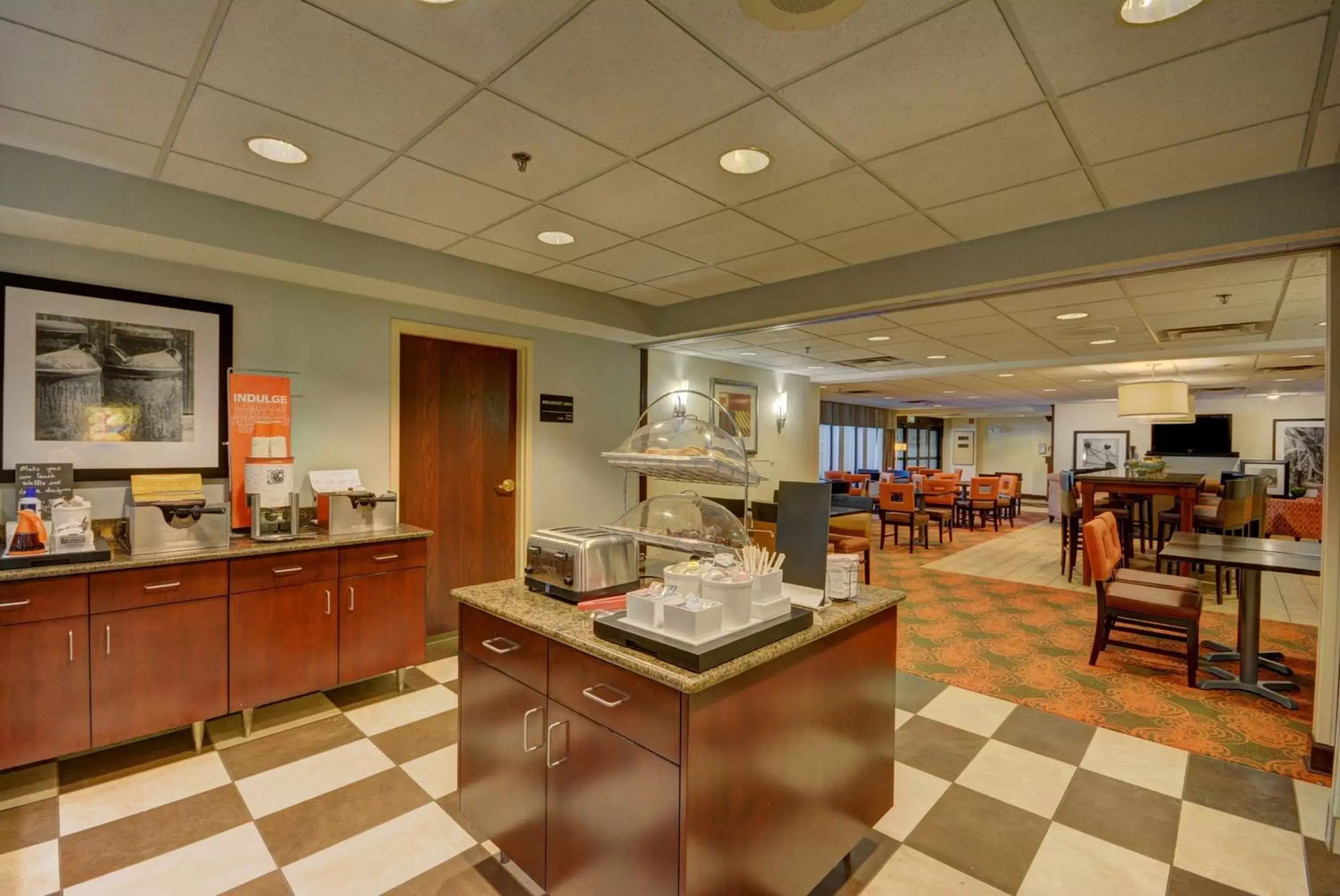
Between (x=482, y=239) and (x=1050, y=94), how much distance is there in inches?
111

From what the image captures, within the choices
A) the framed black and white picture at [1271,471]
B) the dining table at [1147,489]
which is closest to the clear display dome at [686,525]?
the dining table at [1147,489]

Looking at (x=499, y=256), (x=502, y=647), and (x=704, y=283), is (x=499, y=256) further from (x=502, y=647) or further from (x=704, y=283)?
(x=502, y=647)

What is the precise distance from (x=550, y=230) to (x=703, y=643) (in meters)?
2.62

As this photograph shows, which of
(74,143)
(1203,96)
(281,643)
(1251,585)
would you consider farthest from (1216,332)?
(74,143)

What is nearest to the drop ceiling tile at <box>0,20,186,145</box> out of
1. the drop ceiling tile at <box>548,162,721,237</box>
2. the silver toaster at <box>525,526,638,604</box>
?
the drop ceiling tile at <box>548,162,721,237</box>

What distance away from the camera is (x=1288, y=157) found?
2406 millimetres

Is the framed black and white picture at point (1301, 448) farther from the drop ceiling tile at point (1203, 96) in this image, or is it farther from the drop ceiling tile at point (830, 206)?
the drop ceiling tile at point (830, 206)

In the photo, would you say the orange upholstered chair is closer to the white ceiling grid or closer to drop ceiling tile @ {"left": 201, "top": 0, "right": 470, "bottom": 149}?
the white ceiling grid

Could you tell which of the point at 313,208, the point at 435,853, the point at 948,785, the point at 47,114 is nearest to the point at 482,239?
the point at 313,208

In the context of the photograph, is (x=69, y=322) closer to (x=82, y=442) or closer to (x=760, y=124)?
(x=82, y=442)

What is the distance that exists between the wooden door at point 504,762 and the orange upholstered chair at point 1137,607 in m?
3.75

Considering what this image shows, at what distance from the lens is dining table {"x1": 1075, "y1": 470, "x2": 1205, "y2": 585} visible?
6.10 metres

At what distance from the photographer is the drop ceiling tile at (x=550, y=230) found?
3.16 m

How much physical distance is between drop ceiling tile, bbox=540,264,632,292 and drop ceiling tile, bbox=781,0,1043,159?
2.25 meters
